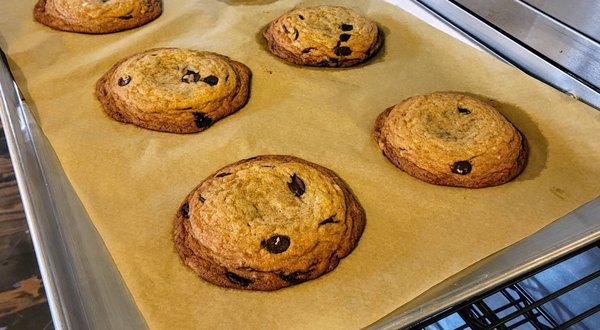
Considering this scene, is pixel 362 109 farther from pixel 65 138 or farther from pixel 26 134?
pixel 26 134

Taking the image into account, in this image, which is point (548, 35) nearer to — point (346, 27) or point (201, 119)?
point (346, 27)

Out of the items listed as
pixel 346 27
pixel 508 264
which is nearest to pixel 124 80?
pixel 346 27

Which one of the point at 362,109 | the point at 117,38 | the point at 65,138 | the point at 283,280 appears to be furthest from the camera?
the point at 117,38

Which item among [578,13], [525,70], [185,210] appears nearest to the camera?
[185,210]

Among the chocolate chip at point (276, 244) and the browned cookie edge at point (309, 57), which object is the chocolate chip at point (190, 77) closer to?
the browned cookie edge at point (309, 57)

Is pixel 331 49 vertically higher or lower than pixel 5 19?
higher

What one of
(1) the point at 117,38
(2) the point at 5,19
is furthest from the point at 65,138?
(2) the point at 5,19
